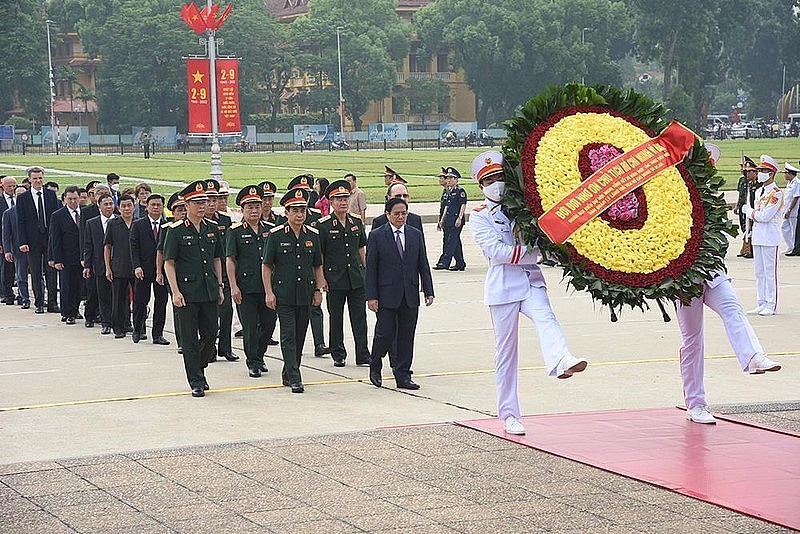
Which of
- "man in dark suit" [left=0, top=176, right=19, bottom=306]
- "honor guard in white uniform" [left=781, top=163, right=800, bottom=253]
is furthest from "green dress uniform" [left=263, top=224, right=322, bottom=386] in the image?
"honor guard in white uniform" [left=781, top=163, right=800, bottom=253]

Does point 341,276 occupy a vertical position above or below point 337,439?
above

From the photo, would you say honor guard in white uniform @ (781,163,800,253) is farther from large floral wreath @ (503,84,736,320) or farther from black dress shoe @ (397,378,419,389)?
large floral wreath @ (503,84,736,320)

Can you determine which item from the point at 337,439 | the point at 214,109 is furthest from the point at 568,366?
the point at 214,109

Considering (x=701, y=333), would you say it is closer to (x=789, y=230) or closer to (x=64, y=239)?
(x=64, y=239)

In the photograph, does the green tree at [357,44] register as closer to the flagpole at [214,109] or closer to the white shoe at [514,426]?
the flagpole at [214,109]

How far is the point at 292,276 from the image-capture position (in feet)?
36.9

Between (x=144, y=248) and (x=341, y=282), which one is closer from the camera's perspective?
(x=341, y=282)

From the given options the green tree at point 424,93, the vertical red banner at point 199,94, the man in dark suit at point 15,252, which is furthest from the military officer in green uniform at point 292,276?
the green tree at point 424,93

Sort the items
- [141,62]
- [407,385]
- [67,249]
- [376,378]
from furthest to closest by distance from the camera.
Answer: [141,62], [67,249], [376,378], [407,385]

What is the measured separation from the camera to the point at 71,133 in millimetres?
96500

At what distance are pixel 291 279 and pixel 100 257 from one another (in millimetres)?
4837

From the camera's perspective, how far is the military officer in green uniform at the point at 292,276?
11.1 metres

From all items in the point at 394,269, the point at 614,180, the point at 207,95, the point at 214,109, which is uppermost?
the point at 207,95

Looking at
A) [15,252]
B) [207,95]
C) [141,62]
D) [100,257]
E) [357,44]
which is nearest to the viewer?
[100,257]
